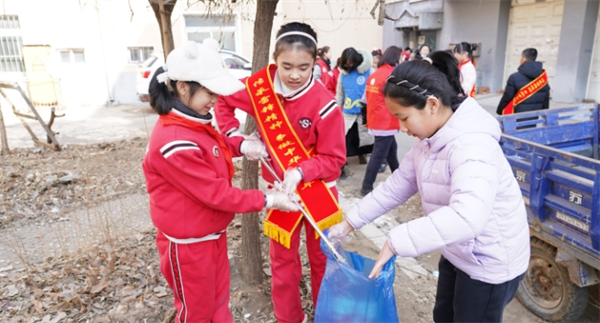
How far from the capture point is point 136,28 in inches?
532

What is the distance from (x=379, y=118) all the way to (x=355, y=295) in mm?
3379

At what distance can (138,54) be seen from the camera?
14.0 metres

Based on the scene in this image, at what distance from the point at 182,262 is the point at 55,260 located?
2.10 m

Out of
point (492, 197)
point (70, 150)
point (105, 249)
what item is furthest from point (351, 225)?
point (70, 150)

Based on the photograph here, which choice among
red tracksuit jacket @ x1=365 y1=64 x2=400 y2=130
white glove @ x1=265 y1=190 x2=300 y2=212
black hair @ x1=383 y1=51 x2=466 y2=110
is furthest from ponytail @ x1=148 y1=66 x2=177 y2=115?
red tracksuit jacket @ x1=365 y1=64 x2=400 y2=130

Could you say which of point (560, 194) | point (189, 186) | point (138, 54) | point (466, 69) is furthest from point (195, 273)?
point (138, 54)

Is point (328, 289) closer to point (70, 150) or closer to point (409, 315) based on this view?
point (409, 315)

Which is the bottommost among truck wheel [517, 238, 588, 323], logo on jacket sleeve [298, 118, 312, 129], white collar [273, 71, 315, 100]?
truck wheel [517, 238, 588, 323]

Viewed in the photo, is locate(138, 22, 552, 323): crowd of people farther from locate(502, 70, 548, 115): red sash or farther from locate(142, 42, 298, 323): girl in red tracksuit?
locate(502, 70, 548, 115): red sash

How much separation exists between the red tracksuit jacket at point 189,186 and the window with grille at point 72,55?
13.5m

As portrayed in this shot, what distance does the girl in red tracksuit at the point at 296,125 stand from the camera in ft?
7.08

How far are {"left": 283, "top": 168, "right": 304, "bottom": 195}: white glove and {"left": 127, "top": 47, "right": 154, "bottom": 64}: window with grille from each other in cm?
1341

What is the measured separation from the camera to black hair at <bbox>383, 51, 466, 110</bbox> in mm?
1528

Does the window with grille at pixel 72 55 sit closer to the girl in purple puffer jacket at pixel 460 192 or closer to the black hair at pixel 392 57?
the black hair at pixel 392 57
